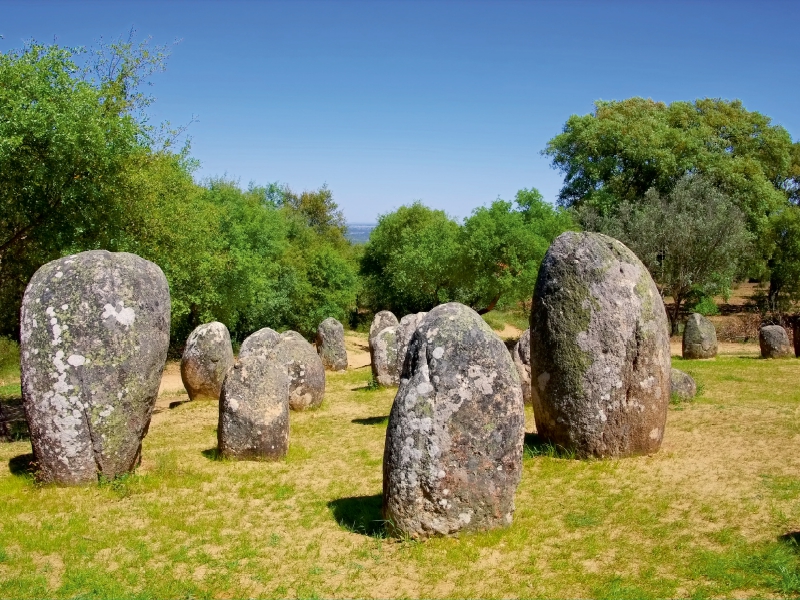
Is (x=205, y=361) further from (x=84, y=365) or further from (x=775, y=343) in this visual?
(x=775, y=343)

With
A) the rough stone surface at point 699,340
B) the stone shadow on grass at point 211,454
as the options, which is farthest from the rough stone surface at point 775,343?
the stone shadow on grass at point 211,454

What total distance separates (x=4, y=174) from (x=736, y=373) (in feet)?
63.1

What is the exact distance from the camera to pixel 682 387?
49.7 ft

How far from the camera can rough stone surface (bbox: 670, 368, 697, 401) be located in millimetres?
15070

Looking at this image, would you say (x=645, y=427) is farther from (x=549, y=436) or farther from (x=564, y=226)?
(x=564, y=226)

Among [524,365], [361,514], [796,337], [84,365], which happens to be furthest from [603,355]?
[796,337]

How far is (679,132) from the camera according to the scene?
36.3m

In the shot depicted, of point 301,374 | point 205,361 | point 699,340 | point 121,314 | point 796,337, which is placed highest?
point 121,314

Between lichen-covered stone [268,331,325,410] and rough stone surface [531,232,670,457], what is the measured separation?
279 inches

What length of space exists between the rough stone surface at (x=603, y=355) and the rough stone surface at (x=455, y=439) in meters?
3.15

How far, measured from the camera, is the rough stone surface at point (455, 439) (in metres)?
7.31

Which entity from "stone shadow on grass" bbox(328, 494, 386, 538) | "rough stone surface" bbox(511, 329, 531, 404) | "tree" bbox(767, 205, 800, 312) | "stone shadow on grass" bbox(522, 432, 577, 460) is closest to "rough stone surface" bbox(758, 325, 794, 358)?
"rough stone surface" bbox(511, 329, 531, 404)

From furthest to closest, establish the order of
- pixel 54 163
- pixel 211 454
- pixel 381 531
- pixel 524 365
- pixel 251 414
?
pixel 524 365, pixel 54 163, pixel 211 454, pixel 251 414, pixel 381 531

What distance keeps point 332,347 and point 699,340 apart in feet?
43.1
